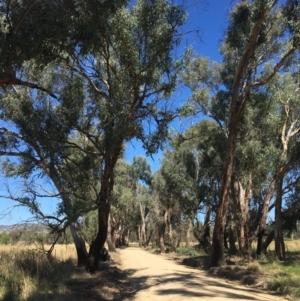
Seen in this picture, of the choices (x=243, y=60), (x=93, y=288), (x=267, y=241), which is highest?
(x=243, y=60)

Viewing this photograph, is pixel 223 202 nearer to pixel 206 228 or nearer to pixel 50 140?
pixel 50 140

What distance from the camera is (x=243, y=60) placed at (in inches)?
731

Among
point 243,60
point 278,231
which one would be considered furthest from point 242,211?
point 243,60

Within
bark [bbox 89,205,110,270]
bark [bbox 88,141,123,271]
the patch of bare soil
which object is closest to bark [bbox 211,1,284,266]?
the patch of bare soil

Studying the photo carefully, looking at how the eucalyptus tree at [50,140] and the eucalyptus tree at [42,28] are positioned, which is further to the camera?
the eucalyptus tree at [50,140]

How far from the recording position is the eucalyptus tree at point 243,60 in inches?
639

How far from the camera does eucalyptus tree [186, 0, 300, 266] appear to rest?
53.2 feet

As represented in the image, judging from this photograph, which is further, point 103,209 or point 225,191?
point 225,191

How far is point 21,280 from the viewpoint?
1173 centimetres

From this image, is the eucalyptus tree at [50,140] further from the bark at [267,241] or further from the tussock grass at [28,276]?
the bark at [267,241]

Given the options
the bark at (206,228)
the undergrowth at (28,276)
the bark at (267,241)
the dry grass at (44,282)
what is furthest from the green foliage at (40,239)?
the bark at (206,228)

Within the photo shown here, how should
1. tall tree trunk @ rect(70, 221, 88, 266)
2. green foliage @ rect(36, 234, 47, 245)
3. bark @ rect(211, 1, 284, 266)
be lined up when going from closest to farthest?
Result: green foliage @ rect(36, 234, 47, 245) < tall tree trunk @ rect(70, 221, 88, 266) < bark @ rect(211, 1, 284, 266)

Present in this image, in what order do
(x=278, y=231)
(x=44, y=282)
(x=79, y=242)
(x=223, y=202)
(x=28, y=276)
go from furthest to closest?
1. (x=278, y=231)
2. (x=223, y=202)
3. (x=79, y=242)
4. (x=28, y=276)
5. (x=44, y=282)

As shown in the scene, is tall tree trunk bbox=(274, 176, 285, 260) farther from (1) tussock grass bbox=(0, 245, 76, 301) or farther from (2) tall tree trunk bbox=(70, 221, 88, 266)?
(1) tussock grass bbox=(0, 245, 76, 301)
